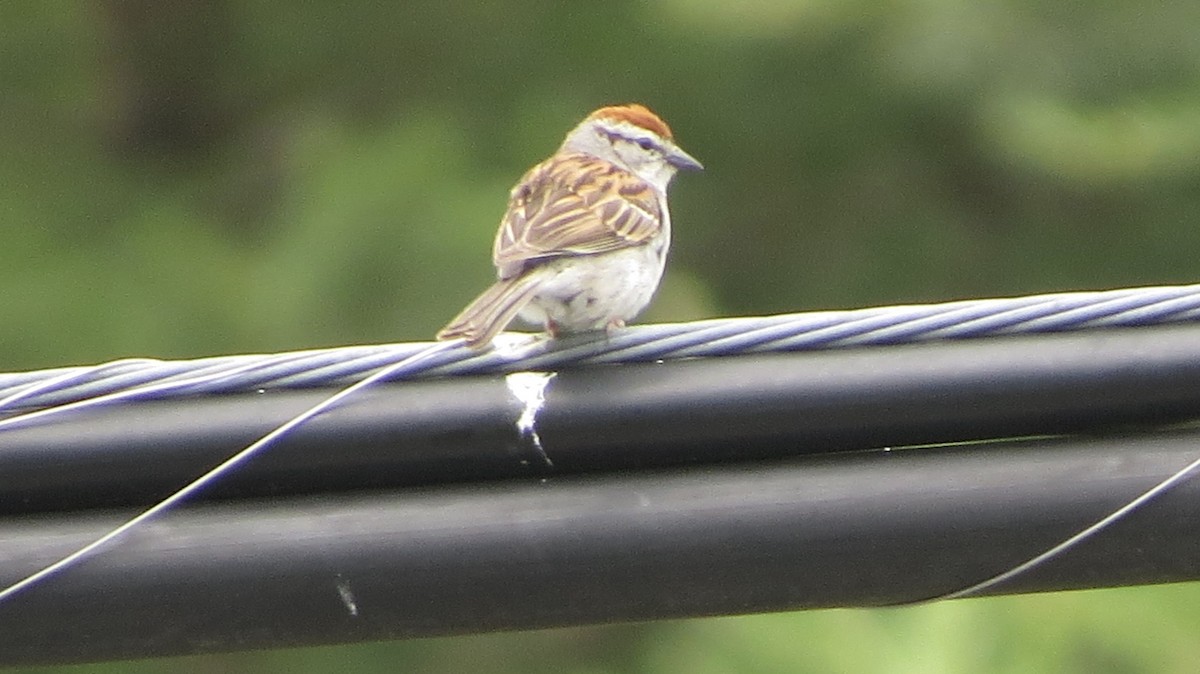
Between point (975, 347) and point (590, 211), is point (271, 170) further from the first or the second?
point (975, 347)

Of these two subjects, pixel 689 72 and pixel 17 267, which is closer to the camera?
pixel 17 267

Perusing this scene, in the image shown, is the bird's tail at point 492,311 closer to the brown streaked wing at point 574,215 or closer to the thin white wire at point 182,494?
the brown streaked wing at point 574,215

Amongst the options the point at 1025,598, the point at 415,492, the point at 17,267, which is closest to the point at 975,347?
the point at 415,492

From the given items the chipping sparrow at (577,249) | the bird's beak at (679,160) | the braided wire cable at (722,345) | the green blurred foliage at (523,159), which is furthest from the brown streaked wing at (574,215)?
the green blurred foliage at (523,159)

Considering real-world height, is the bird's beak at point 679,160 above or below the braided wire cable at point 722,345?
above

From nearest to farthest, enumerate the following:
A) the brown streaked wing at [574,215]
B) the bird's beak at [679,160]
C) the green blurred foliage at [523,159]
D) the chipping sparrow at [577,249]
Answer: the chipping sparrow at [577,249] → the brown streaked wing at [574,215] → the bird's beak at [679,160] → the green blurred foliage at [523,159]

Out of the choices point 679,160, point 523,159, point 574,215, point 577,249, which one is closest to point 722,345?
point 577,249
